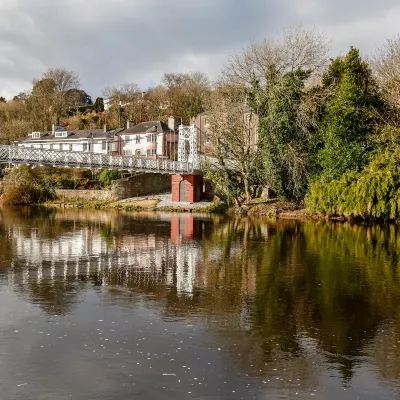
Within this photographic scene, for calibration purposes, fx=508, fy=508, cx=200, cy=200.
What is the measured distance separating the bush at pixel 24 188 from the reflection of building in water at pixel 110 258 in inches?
1064

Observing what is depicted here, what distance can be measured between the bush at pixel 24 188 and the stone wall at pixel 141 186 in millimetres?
8276

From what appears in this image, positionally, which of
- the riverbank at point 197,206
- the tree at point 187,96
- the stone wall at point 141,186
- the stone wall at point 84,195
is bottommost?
the riverbank at point 197,206

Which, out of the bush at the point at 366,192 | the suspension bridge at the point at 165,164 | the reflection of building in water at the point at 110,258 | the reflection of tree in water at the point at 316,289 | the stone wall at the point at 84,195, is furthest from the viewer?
the stone wall at the point at 84,195

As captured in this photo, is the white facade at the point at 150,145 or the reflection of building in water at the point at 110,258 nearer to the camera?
the reflection of building in water at the point at 110,258

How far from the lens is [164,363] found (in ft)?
30.1

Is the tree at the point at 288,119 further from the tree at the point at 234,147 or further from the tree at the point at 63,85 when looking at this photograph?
the tree at the point at 63,85

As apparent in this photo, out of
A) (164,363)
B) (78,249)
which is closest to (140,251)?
(78,249)

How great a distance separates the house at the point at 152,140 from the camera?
219 ft

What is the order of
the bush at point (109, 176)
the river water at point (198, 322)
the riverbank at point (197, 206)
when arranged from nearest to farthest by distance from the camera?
the river water at point (198, 322) < the riverbank at point (197, 206) < the bush at point (109, 176)

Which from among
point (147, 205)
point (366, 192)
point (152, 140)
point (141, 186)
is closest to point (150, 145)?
point (152, 140)

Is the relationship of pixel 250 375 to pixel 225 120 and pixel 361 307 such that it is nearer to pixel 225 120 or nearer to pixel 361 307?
pixel 361 307

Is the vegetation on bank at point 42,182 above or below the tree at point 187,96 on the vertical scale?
below

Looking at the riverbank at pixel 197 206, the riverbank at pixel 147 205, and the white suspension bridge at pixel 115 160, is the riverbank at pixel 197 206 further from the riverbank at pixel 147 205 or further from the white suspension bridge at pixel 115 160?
the white suspension bridge at pixel 115 160

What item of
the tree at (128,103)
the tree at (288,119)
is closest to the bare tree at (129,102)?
the tree at (128,103)
